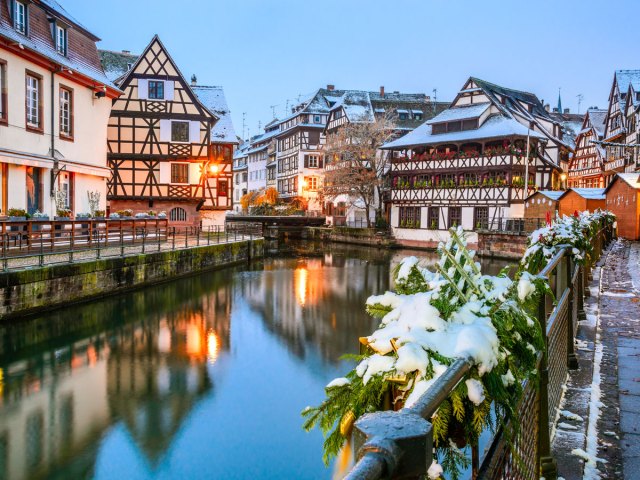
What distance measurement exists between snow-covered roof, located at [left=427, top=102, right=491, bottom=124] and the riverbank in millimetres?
24244

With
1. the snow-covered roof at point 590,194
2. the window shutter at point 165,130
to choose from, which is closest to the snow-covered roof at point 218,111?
the window shutter at point 165,130

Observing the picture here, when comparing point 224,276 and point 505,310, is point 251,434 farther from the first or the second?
point 224,276

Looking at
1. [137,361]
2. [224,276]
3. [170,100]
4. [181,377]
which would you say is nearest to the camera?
[181,377]

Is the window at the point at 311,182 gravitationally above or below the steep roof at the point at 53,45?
below

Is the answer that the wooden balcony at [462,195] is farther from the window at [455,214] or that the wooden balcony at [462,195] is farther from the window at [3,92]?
the window at [3,92]

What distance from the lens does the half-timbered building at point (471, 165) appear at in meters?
40.9

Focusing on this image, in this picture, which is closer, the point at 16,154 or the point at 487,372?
the point at 487,372

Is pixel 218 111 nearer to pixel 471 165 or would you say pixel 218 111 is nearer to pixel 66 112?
pixel 471 165

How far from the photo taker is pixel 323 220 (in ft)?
192

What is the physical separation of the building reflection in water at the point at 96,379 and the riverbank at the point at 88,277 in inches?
22.1

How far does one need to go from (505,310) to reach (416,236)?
44.8 metres

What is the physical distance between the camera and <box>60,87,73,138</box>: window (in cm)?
2388

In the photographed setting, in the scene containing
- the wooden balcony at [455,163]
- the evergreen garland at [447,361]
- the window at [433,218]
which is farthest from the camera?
the window at [433,218]

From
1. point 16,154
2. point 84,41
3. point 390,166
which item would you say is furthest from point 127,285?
point 390,166
